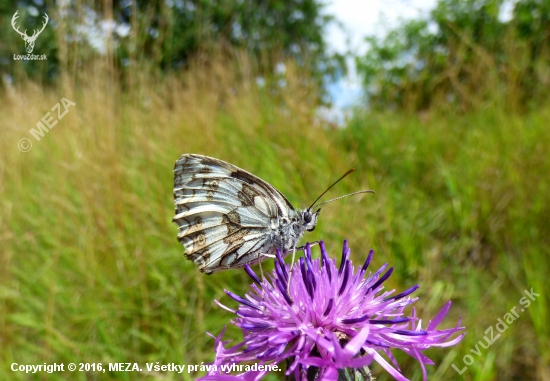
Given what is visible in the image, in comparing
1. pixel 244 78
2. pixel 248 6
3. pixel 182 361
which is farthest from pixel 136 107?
pixel 248 6

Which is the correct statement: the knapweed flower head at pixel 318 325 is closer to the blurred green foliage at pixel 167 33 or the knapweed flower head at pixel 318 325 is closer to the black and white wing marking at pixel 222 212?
the black and white wing marking at pixel 222 212

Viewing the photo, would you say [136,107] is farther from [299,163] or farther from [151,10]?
[299,163]

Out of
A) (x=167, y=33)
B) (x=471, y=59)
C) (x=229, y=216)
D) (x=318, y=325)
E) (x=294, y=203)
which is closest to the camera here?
(x=318, y=325)

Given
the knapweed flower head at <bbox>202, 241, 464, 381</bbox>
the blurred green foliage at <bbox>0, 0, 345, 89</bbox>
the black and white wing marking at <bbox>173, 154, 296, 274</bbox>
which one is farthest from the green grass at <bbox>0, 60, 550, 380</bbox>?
the knapweed flower head at <bbox>202, 241, 464, 381</bbox>

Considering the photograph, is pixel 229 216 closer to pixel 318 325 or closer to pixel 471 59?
pixel 318 325

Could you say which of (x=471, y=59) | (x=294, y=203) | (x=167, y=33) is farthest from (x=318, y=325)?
(x=471, y=59)

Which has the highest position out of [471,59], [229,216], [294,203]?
[471,59]
